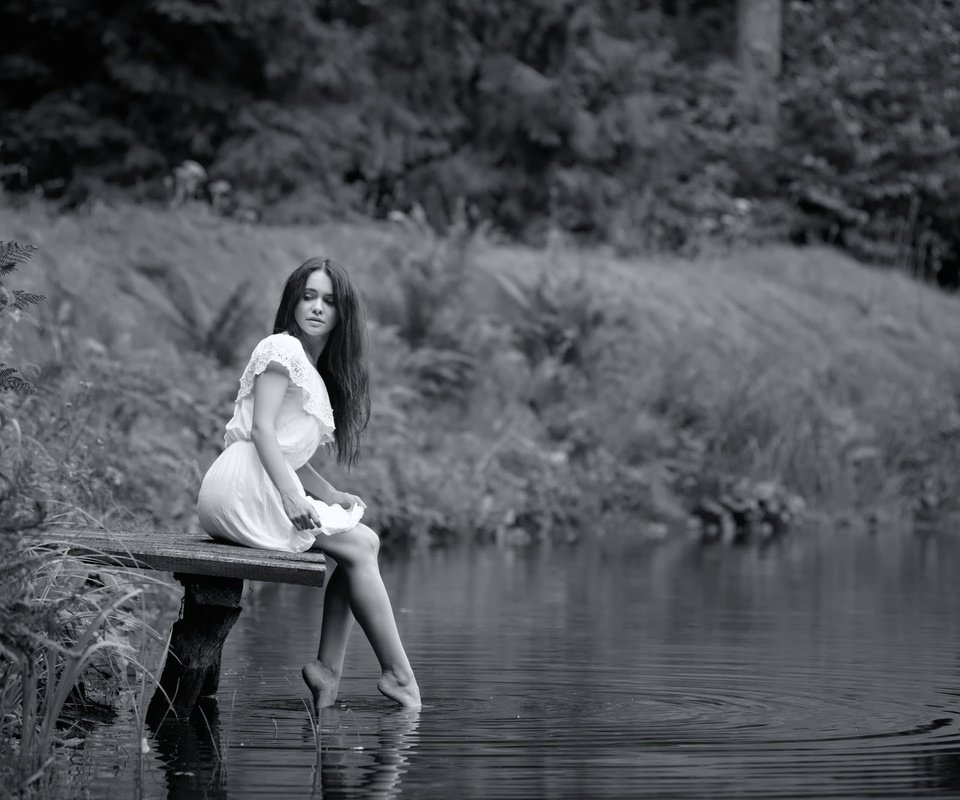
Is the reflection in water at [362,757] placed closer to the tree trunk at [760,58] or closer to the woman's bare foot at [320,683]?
the woman's bare foot at [320,683]

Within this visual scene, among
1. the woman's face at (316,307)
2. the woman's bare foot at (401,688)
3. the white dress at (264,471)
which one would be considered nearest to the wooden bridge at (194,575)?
the white dress at (264,471)

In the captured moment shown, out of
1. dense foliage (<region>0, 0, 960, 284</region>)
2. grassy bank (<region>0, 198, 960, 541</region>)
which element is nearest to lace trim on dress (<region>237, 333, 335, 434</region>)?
grassy bank (<region>0, 198, 960, 541</region>)

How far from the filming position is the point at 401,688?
230 inches

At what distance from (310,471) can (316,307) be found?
56cm

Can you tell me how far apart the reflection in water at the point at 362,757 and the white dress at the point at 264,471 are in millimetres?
584

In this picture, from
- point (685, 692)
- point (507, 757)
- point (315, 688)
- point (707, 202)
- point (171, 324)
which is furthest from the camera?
point (707, 202)

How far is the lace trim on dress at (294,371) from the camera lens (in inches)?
234

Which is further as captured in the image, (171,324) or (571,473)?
(571,473)

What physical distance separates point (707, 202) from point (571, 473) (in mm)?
9449

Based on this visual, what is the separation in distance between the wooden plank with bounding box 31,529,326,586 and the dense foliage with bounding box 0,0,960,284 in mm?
13168

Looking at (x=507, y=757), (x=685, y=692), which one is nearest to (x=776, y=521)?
(x=685, y=692)

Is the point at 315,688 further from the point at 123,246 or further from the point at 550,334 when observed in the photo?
the point at 550,334

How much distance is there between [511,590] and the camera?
1030 centimetres

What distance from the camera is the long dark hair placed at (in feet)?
20.4
